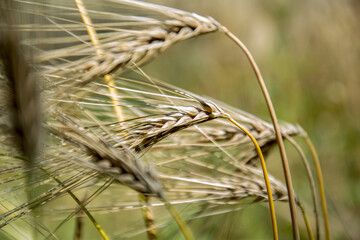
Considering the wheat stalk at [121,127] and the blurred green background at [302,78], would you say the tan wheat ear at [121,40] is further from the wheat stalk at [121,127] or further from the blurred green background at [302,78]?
the blurred green background at [302,78]

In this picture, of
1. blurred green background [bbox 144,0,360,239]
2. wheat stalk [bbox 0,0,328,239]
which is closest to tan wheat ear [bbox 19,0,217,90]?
wheat stalk [bbox 0,0,328,239]

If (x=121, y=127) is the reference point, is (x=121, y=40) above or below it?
above

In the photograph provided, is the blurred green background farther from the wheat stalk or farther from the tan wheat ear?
the tan wheat ear

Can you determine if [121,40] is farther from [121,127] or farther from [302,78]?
[302,78]

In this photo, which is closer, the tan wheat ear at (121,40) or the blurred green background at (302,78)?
the tan wheat ear at (121,40)

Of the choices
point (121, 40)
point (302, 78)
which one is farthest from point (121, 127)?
point (302, 78)

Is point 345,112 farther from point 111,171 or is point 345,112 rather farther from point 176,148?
point 111,171

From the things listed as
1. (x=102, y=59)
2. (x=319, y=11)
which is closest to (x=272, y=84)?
(x=319, y=11)

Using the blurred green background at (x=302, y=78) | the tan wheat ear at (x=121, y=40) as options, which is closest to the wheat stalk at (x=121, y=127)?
the tan wheat ear at (x=121, y=40)

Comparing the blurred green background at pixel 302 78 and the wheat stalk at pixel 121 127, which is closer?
the wheat stalk at pixel 121 127
